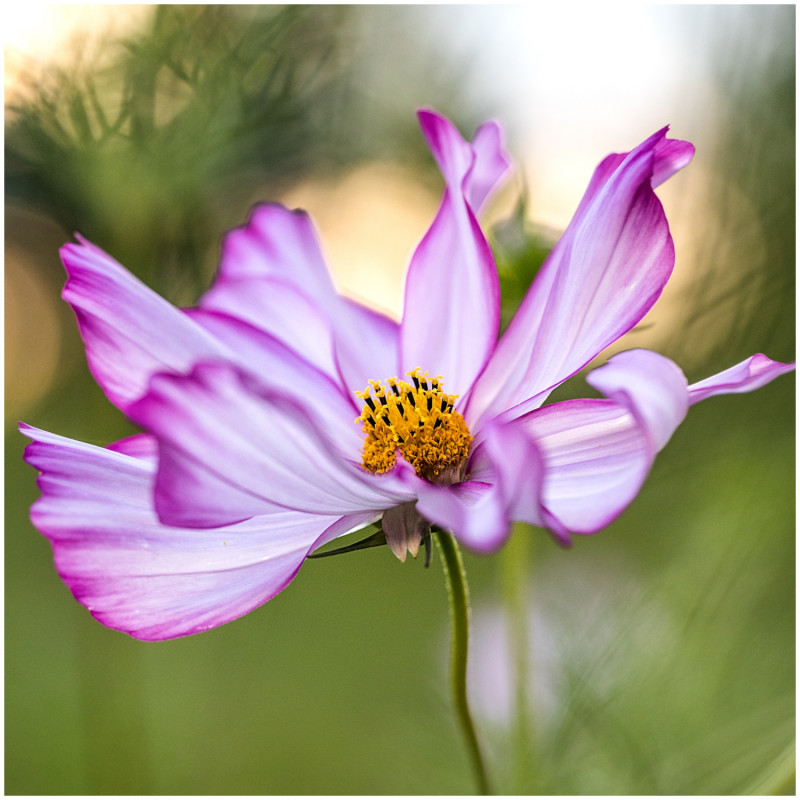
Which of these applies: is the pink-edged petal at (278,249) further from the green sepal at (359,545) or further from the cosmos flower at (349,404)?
the green sepal at (359,545)

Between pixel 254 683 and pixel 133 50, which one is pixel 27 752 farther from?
pixel 133 50

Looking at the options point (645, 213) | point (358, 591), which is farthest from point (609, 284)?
point (358, 591)

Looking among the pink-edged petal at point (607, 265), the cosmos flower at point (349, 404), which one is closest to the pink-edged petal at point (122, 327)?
the cosmos flower at point (349, 404)

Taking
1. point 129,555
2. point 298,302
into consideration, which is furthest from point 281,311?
point 129,555

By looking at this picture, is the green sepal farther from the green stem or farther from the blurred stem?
the blurred stem

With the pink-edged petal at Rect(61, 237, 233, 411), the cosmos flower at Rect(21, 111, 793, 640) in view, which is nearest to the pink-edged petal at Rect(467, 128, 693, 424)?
the cosmos flower at Rect(21, 111, 793, 640)

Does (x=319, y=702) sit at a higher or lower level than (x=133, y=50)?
lower
